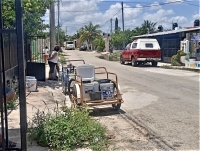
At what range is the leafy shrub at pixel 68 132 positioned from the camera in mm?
5047

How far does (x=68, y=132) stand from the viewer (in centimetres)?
512

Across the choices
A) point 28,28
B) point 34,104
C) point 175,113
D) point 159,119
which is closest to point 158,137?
point 159,119

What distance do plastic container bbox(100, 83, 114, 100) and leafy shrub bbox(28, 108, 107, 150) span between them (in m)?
2.23

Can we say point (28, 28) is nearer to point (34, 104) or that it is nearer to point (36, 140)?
point (34, 104)

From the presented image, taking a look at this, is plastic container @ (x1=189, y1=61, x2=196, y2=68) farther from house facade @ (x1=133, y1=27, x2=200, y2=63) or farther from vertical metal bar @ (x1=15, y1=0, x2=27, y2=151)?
vertical metal bar @ (x1=15, y1=0, x2=27, y2=151)

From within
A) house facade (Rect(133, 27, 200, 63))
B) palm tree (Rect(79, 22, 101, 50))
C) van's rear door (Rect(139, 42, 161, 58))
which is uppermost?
palm tree (Rect(79, 22, 101, 50))

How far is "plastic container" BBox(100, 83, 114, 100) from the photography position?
316 inches

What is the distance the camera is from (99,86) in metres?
8.09

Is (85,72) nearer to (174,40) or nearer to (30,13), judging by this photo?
(30,13)

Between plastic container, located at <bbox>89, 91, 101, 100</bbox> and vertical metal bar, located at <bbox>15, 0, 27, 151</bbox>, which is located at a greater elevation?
vertical metal bar, located at <bbox>15, 0, 27, 151</bbox>

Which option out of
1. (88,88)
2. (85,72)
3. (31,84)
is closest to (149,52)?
(31,84)

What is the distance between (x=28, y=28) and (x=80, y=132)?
7550 mm

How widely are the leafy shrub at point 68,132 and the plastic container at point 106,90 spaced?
2.23 meters

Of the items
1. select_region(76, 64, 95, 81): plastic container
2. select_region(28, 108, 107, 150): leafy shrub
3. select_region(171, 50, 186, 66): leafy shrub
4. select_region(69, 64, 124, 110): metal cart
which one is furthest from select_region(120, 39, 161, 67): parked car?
select_region(28, 108, 107, 150): leafy shrub
